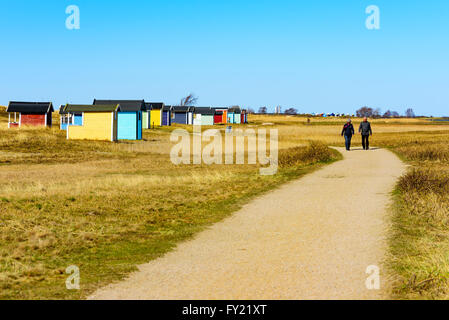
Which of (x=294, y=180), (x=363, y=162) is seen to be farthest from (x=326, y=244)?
(x=363, y=162)

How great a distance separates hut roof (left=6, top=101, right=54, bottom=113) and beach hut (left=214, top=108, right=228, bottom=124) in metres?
49.1

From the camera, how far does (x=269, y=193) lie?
46.6ft

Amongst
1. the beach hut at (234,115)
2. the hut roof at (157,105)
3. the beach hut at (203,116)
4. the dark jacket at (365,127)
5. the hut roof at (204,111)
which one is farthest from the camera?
the beach hut at (234,115)

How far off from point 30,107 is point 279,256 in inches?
1941

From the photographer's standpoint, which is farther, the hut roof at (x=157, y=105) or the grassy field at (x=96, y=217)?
the hut roof at (x=157, y=105)

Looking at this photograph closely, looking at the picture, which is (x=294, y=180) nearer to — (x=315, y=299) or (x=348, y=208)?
(x=348, y=208)

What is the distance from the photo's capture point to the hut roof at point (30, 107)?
51.3 m

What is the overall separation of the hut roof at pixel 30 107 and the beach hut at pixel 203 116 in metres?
37.1

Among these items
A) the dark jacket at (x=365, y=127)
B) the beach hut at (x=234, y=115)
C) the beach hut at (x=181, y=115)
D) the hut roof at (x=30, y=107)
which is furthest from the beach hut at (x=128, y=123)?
the beach hut at (x=234, y=115)

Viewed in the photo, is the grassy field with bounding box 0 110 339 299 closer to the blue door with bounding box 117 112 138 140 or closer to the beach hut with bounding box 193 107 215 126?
the blue door with bounding box 117 112 138 140

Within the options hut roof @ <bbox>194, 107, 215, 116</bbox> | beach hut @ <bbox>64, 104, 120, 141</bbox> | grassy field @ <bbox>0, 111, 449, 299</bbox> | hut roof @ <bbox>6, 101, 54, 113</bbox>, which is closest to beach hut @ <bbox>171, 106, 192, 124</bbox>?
hut roof @ <bbox>194, 107, 215, 116</bbox>

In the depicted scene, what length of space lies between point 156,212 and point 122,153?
22.7 metres

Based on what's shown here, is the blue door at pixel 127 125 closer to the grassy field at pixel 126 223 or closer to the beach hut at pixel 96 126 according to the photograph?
the beach hut at pixel 96 126

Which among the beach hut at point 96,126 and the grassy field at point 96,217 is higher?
the beach hut at point 96,126
